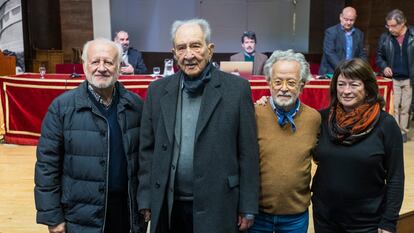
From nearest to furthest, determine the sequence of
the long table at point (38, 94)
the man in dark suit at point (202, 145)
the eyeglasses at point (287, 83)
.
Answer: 1. the man in dark suit at point (202, 145)
2. the eyeglasses at point (287, 83)
3. the long table at point (38, 94)

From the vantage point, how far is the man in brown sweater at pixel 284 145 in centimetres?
188

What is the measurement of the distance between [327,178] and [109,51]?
43.1 inches

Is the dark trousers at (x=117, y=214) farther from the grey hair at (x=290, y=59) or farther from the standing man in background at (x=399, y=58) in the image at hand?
the standing man in background at (x=399, y=58)

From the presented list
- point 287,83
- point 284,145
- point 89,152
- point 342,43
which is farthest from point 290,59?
point 342,43

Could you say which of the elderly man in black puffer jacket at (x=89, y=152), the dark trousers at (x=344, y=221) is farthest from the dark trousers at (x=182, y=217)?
the dark trousers at (x=344, y=221)

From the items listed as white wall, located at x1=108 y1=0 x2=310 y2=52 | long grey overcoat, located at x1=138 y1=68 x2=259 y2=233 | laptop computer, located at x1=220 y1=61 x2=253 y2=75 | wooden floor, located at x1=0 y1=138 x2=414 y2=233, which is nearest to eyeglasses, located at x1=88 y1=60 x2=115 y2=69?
long grey overcoat, located at x1=138 y1=68 x2=259 y2=233

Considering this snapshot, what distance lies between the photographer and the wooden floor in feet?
10.3

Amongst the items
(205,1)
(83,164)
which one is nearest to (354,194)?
(83,164)

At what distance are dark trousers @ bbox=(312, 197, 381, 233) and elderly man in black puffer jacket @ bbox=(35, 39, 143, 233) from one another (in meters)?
0.85

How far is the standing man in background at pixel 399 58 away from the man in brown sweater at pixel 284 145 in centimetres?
387

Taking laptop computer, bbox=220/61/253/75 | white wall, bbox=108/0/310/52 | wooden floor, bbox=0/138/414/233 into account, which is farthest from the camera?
white wall, bbox=108/0/310/52

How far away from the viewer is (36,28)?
870 centimetres

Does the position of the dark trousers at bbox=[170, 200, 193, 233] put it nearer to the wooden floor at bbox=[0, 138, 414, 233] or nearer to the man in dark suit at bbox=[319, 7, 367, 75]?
the wooden floor at bbox=[0, 138, 414, 233]

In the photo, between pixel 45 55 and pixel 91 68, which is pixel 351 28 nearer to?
pixel 91 68
